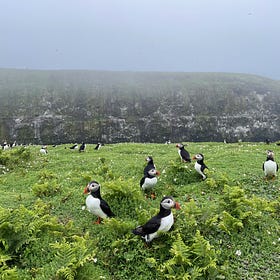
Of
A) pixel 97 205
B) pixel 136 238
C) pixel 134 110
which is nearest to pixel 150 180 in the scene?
pixel 97 205

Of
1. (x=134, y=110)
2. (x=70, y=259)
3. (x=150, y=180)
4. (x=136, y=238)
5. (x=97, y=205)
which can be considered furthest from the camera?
(x=134, y=110)

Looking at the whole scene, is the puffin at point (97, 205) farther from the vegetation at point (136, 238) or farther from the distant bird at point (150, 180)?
the distant bird at point (150, 180)

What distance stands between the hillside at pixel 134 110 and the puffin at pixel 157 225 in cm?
7733

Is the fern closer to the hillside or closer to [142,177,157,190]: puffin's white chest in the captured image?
[142,177,157,190]: puffin's white chest

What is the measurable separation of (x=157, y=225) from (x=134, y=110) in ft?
300

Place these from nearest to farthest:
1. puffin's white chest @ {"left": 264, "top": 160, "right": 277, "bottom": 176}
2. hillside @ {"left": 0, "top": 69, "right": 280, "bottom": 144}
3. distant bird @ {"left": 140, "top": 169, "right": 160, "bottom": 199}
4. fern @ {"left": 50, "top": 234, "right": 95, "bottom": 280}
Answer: fern @ {"left": 50, "top": 234, "right": 95, "bottom": 280}
distant bird @ {"left": 140, "top": 169, "right": 160, "bottom": 199}
puffin's white chest @ {"left": 264, "top": 160, "right": 277, "bottom": 176}
hillside @ {"left": 0, "top": 69, "right": 280, "bottom": 144}

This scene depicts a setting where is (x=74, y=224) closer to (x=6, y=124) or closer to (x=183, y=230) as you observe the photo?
(x=183, y=230)

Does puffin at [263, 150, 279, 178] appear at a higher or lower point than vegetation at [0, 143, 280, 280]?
higher

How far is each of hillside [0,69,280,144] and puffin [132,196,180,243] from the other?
3044 inches

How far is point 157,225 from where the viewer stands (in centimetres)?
915

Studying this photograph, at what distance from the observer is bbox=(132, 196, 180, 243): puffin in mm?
9180

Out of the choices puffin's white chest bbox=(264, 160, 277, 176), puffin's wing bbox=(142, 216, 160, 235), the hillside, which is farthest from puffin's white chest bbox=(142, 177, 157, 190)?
the hillside

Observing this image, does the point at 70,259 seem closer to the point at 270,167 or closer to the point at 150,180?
the point at 150,180

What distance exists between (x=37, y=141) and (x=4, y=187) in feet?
228
